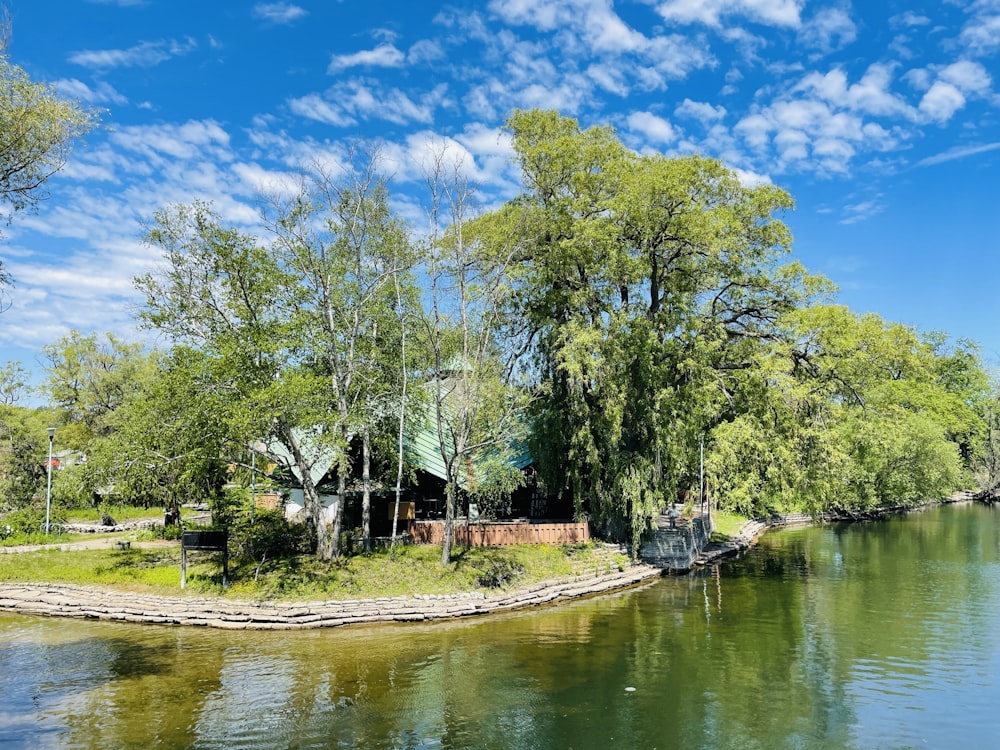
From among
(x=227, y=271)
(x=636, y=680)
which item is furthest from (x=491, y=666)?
(x=227, y=271)

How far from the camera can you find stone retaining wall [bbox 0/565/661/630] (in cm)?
1984

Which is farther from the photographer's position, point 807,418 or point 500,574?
point 807,418

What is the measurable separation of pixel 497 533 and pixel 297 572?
26.7ft

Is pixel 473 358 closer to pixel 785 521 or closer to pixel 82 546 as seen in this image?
pixel 82 546

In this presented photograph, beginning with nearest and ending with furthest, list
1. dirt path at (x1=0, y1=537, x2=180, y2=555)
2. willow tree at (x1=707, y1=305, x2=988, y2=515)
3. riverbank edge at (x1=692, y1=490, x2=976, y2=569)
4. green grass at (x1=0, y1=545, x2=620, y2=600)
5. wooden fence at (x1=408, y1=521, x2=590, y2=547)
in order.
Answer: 1. green grass at (x1=0, y1=545, x2=620, y2=600)
2. dirt path at (x1=0, y1=537, x2=180, y2=555)
3. wooden fence at (x1=408, y1=521, x2=590, y2=547)
4. willow tree at (x1=707, y1=305, x2=988, y2=515)
5. riverbank edge at (x1=692, y1=490, x2=976, y2=569)

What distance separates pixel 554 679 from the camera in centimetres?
1527

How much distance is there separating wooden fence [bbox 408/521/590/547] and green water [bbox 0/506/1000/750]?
4134 mm

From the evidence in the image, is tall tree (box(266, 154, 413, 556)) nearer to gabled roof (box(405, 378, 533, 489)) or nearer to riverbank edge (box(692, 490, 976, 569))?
gabled roof (box(405, 378, 533, 489))

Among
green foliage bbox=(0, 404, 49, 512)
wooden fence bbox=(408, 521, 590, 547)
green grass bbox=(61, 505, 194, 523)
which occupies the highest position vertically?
green foliage bbox=(0, 404, 49, 512)

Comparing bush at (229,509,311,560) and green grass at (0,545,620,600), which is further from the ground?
bush at (229,509,311,560)

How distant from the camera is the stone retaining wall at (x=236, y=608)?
19.8 metres

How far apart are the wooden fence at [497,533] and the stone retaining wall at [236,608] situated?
12.7ft

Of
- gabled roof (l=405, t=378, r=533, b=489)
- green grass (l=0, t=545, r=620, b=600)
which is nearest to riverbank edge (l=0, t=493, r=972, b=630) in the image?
green grass (l=0, t=545, r=620, b=600)

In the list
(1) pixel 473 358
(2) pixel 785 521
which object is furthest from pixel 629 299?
(2) pixel 785 521
